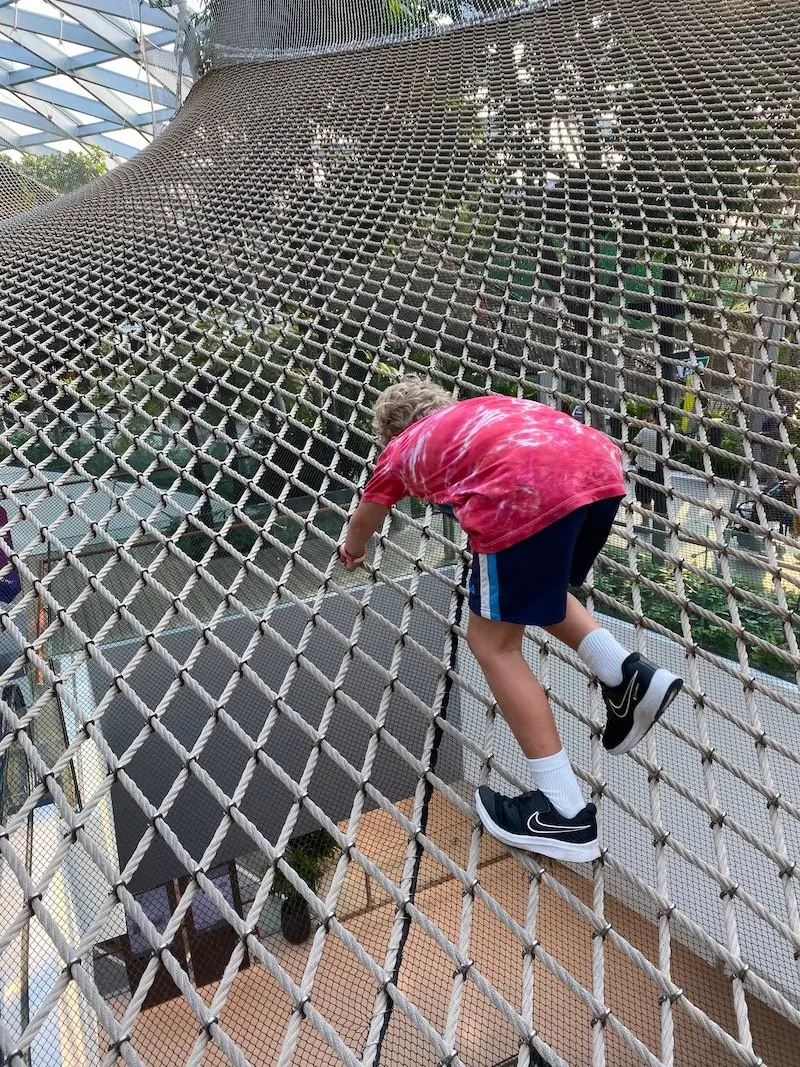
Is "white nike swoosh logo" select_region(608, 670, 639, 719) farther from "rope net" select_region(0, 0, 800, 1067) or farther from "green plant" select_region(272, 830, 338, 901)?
"green plant" select_region(272, 830, 338, 901)

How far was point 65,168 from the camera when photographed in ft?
46.9

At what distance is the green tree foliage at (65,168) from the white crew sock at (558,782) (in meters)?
16.4

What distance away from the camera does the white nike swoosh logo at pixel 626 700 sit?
3.08 ft

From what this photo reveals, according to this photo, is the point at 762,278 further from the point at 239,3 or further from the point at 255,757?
the point at 239,3

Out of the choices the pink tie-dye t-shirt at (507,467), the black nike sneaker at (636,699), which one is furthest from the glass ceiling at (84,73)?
the black nike sneaker at (636,699)

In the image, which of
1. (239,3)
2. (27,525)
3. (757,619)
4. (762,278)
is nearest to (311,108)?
(239,3)

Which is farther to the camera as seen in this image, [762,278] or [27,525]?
[762,278]

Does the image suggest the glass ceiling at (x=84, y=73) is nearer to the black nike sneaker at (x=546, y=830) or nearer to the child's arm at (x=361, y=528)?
the child's arm at (x=361, y=528)

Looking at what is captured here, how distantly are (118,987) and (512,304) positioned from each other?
8.31 ft

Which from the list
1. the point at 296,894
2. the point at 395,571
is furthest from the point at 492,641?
the point at 296,894

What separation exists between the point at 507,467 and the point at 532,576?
0.14 metres

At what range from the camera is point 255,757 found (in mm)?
1143

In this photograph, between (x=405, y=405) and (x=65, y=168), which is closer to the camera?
(x=405, y=405)

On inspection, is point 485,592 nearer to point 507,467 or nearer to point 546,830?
point 507,467
